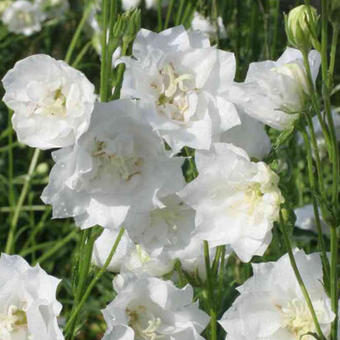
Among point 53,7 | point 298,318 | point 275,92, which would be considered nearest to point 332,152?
point 275,92

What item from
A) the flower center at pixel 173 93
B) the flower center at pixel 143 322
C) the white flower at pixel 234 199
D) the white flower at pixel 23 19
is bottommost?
the white flower at pixel 23 19

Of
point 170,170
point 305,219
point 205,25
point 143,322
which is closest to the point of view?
point 170,170

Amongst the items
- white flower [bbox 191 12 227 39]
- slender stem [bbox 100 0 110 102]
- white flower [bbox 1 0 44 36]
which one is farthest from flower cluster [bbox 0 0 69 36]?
slender stem [bbox 100 0 110 102]

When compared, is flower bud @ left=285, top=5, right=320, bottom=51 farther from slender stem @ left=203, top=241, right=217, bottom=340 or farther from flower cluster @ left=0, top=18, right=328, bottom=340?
slender stem @ left=203, top=241, right=217, bottom=340

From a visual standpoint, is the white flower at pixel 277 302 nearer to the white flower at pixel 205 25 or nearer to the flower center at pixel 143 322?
the flower center at pixel 143 322

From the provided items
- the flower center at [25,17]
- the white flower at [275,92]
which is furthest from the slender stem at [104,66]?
the flower center at [25,17]

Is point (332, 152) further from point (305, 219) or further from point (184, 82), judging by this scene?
point (305, 219)
